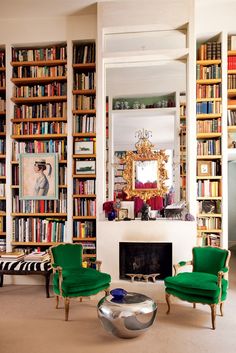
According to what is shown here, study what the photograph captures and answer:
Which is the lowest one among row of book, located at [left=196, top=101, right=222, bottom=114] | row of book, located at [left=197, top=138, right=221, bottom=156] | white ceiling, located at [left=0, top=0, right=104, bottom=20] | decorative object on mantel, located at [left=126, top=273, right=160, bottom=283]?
decorative object on mantel, located at [left=126, top=273, right=160, bottom=283]

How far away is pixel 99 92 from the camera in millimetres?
4309

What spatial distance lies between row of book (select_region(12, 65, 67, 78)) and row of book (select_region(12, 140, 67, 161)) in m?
1.01

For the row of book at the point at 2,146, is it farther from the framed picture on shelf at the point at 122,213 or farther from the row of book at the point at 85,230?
the framed picture on shelf at the point at 122,213

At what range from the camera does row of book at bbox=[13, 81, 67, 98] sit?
4.66 m

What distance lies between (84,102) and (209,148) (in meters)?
1.98

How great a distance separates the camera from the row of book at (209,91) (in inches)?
177

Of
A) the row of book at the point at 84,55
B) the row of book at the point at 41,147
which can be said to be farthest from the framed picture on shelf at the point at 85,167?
the row of book at the point at 84,55

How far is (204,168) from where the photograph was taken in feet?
15.0

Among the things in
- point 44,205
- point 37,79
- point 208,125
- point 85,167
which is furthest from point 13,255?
point 208,125

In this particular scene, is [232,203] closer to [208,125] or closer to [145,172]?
[208,125]

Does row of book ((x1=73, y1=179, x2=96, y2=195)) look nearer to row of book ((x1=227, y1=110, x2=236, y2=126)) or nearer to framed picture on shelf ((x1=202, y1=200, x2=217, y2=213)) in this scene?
framed picture on shelf ((x1=202, y1=200, x2=217, y2=213))

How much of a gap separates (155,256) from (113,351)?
5.43ft

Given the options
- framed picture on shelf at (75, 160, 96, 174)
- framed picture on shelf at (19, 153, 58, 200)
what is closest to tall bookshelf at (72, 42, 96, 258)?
framed picture on shelf at (75, 160, 96, 174)

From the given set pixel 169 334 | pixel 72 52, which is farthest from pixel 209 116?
pixel 169 334
